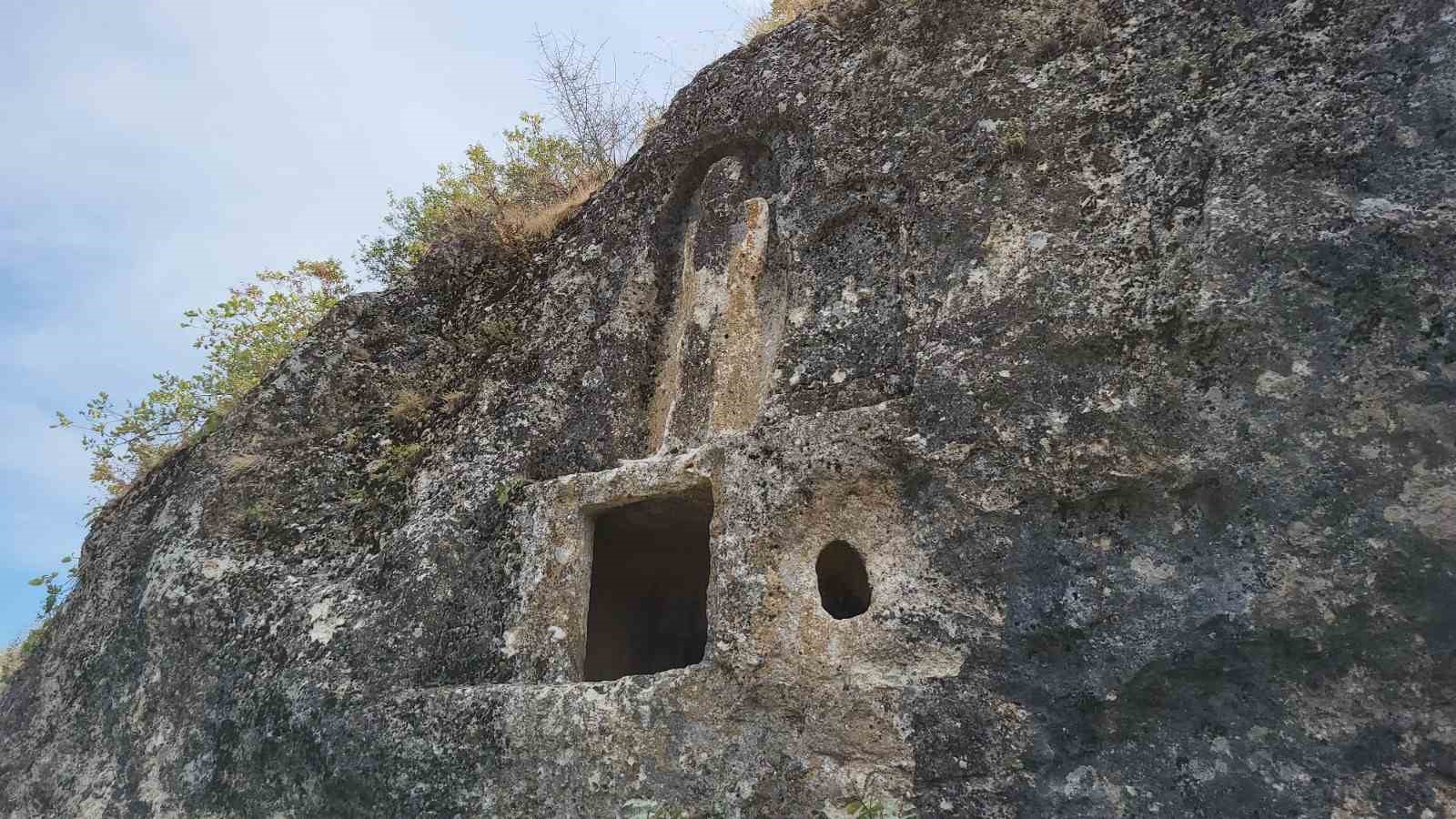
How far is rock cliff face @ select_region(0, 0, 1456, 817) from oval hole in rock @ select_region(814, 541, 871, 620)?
30 millimetres

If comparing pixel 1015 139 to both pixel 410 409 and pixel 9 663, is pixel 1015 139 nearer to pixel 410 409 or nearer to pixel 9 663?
pixel 410 409

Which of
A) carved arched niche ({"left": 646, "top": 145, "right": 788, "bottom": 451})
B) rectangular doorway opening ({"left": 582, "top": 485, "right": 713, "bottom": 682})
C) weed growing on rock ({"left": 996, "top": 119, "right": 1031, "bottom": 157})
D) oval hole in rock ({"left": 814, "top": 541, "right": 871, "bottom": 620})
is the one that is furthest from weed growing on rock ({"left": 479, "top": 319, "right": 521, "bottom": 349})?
weed growing on rock ({"left": 996, "top": 119, "right": 1031, "bottom": 157})

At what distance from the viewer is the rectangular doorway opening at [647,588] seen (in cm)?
575

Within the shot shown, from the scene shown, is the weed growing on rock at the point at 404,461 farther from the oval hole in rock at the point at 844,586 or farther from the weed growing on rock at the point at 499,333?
the oval hole in rock at the point at 844,586

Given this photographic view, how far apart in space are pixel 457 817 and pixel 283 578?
2.02 metres

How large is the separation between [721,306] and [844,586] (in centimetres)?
186

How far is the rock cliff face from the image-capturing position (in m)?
3.37

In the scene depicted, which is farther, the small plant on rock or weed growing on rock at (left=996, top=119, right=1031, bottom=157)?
weed growing on rock at (left=996, top=119, right=1031, bottom=157)

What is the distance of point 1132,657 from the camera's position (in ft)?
11.5

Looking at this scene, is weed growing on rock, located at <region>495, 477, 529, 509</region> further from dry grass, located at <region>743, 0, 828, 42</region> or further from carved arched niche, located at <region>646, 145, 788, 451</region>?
dry grass, located at <region>743, 0, 828, 42</region>

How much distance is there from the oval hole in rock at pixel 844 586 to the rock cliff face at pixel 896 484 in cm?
3

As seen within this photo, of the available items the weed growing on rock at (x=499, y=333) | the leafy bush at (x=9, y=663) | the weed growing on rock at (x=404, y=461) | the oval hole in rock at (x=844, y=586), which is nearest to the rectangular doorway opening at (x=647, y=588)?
the oval hole in rock at (x=844, y=586)

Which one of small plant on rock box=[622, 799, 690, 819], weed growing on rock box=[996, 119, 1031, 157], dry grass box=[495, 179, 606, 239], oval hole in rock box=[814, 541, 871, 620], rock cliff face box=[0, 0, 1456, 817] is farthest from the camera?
dry grass box=[495, 179, 606, 239]

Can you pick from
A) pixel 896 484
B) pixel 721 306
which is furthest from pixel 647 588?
pixel 896 484
